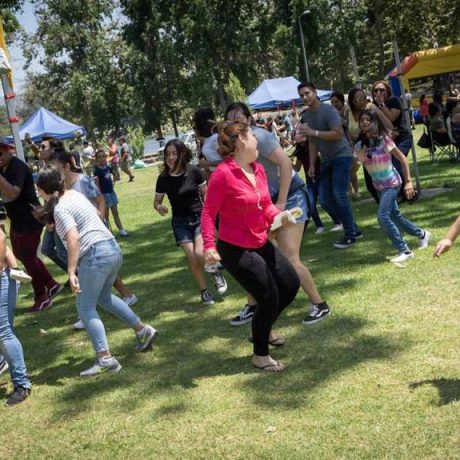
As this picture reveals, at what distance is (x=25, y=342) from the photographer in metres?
6.46

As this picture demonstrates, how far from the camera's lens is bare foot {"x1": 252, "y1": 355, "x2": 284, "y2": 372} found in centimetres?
468

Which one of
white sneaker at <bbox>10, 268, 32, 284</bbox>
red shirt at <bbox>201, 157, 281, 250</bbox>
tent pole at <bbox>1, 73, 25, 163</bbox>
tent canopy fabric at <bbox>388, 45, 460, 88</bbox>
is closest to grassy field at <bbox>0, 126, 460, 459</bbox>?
white sneaker at <bbox>10, 268, 32, 284</bbox>

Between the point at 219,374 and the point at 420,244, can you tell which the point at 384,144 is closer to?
the point at 420,244

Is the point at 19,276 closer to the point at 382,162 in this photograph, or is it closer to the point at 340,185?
the point at 382,162

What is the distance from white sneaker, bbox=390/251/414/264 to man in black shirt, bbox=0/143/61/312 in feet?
12.4

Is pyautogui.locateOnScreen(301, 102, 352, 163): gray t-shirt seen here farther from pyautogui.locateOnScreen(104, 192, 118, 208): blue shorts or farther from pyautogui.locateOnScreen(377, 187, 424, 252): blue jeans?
pyautogui.locateOnScreen(104, 192, 118, 208): blue shorts

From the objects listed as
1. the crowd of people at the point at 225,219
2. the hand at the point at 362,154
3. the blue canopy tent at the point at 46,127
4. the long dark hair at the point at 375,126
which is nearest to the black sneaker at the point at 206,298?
the crowd of people at the point at 225,219

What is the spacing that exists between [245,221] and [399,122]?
17.9 feet

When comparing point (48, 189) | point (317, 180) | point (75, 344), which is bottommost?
point (75, 344)

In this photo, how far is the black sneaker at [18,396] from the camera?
193 inches

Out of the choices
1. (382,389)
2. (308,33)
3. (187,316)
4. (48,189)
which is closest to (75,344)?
(187,316)

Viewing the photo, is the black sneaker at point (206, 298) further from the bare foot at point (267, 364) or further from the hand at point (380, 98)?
the hand at point (380, 98)

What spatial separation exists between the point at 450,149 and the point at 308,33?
35502 millimetres

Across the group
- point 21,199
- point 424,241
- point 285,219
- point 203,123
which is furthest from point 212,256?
point 424,241
